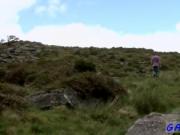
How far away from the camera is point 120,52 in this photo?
4025cm

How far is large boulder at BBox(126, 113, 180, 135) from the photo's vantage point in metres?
10.6

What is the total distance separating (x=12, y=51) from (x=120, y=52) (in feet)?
32.4

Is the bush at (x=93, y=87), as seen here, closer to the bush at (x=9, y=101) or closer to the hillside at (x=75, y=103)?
the hillside at (x=75, y=103)

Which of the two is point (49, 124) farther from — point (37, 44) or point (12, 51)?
point (37, 44)

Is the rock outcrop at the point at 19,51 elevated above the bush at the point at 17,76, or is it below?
above

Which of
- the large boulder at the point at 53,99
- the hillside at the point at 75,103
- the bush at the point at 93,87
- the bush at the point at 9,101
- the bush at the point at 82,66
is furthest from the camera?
the bush at the point at 82,66

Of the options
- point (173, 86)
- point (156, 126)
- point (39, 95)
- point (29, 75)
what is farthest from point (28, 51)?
point (156, 126)

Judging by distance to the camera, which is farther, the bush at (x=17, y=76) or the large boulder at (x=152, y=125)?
the bush at (x=17, y=76)

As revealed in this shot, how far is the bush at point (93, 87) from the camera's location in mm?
16469

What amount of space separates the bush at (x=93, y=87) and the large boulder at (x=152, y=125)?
526 centimetres

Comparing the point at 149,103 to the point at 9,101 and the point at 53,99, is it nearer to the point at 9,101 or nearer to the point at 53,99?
the point at 53,99

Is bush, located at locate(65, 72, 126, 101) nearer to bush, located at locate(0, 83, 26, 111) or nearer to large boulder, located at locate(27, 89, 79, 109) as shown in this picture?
large boulder, located at locate(27, 89, 79, 109)

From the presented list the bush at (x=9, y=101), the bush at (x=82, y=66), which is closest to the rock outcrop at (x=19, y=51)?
the bush at (x=82, y=66)

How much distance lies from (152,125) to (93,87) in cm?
615
